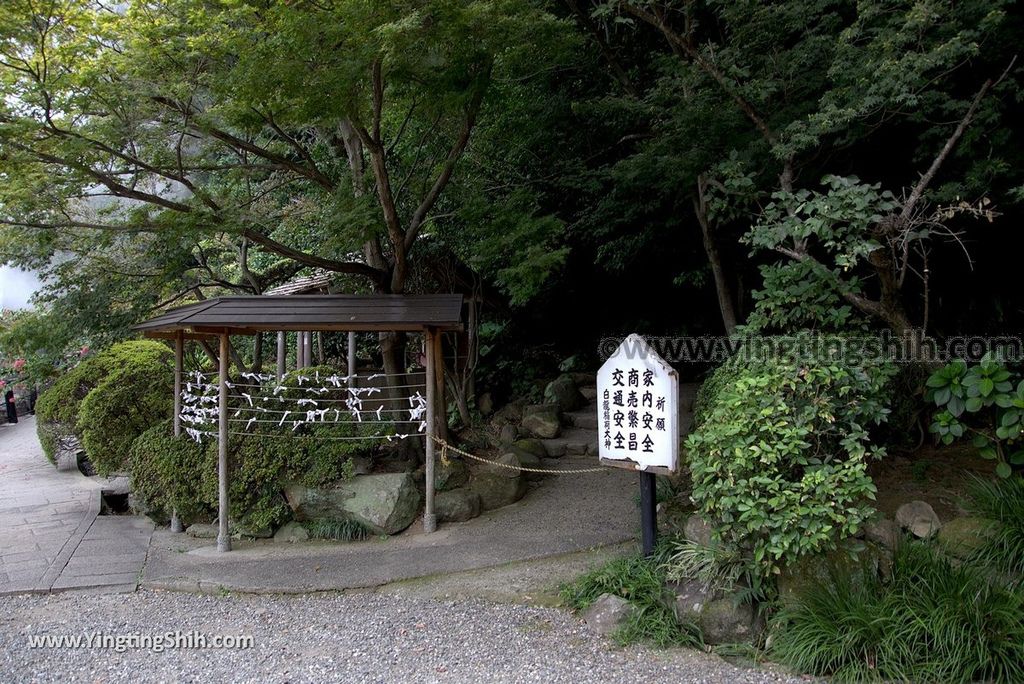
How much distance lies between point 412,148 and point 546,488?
4723 millimetres

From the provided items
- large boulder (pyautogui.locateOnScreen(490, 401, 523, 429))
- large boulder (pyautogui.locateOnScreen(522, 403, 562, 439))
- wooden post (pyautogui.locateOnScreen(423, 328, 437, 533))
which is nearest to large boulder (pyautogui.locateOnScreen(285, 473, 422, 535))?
wooden post (pyautogui.locateOnScreen(423, 328, 437, 533))

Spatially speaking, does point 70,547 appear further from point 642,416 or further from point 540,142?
point 540,142

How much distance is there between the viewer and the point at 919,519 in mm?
4875

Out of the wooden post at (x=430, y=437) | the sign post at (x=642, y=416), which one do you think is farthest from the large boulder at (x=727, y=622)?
the wooden post at (x=430, y=437)

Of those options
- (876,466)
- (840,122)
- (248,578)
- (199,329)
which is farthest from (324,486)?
(840,122)

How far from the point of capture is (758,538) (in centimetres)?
436

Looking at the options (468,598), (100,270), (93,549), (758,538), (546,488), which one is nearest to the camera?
(758,538)

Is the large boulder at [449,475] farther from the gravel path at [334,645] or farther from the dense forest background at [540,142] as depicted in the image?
the gravel path at [334,645]

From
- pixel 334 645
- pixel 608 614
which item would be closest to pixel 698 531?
pixel 608 614

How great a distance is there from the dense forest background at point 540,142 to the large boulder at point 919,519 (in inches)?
58.4

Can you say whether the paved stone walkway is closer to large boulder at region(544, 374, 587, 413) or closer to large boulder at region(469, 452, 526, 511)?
large boulder at region(469, 452, 526, 511)

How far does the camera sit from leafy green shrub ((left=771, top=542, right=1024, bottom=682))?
3838 mm

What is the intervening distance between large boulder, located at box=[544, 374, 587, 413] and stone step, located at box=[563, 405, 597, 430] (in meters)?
0.26

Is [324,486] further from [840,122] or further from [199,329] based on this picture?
[840,122]
